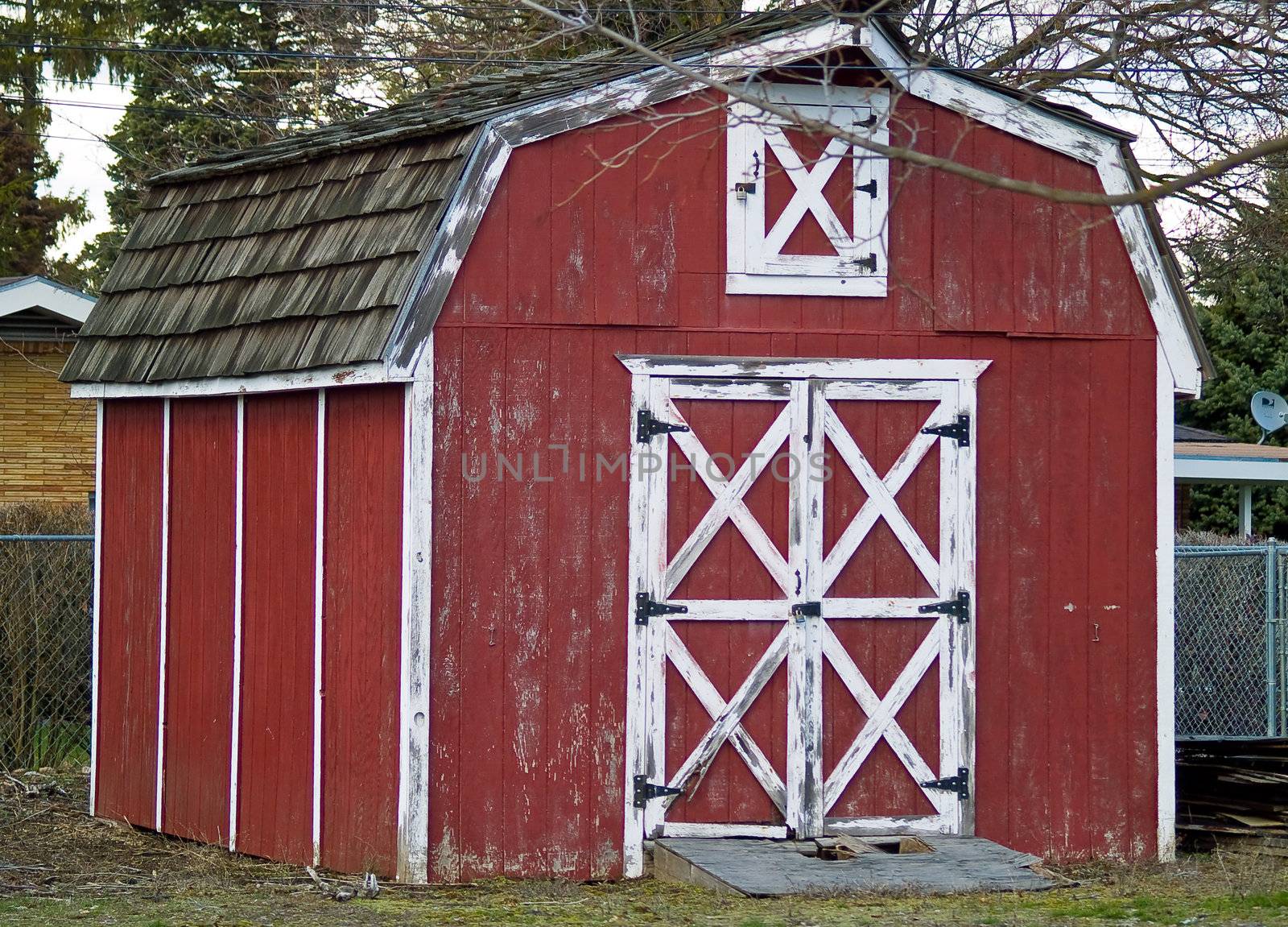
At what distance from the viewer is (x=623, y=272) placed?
28.5 feet

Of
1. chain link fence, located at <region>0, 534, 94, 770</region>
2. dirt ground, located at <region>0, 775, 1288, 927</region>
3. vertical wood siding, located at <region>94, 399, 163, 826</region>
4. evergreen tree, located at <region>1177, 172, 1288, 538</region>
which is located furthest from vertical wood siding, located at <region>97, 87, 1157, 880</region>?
evergreen tree, located at <region>1177, 172, 1288, 538</region>

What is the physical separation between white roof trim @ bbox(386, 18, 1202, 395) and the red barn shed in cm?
2

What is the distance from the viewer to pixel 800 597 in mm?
8797

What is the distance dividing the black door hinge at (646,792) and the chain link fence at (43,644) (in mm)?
5801

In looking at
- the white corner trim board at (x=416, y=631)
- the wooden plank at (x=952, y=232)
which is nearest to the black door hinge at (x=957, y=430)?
the wooden plank at (x=952, y=232)

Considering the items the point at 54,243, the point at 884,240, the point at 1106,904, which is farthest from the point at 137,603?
the point at 54,243

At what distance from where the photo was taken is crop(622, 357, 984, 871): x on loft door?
868cm

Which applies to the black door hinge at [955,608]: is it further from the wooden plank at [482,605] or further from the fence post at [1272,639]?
the fence post at [1272,639]

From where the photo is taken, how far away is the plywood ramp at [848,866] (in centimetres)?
768

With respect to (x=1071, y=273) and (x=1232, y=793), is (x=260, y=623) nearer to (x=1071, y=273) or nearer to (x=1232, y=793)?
(x=1071, y=273)

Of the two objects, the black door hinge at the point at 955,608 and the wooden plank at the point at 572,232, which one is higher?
the wooden plank at the point at 572,232

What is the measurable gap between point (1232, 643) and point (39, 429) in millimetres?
13834

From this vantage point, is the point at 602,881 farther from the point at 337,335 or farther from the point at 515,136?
the point at 515,136

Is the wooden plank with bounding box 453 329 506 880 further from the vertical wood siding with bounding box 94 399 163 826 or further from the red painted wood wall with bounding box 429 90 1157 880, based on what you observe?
the vertical wood siding with bounding box 94 399 163 826
